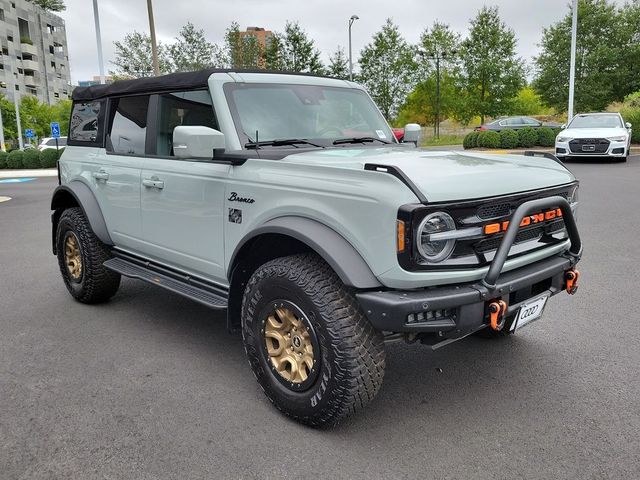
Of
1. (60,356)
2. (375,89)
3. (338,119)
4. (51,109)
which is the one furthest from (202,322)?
(51,109)

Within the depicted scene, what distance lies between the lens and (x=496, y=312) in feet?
8.75

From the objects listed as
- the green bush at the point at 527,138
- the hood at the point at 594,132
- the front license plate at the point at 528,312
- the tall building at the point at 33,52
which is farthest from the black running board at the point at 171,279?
the tall building at the point at 33,52

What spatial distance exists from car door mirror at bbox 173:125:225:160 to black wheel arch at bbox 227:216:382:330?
1.89 feet

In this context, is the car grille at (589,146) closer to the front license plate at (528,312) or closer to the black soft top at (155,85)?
the black soft top at (155,85)

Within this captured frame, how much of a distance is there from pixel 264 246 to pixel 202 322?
1698mm

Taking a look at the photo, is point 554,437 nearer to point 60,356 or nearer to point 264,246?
point 264,246

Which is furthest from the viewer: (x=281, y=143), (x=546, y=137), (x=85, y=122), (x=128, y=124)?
(x=546, y=137)

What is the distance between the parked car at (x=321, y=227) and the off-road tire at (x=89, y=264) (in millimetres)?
384

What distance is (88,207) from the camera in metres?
4.84

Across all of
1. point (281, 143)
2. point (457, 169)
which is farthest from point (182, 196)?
point (457, 169)

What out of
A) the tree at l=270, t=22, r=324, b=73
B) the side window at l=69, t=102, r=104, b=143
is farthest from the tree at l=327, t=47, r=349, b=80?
the side window at l=69, t=102, r=104, b=143

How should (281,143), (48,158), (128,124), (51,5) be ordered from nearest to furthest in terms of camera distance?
(281,143)
(128,124)
(48,158)
(51,5)

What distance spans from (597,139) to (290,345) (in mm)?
18276

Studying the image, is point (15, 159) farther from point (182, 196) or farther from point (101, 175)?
point (182, 196)
